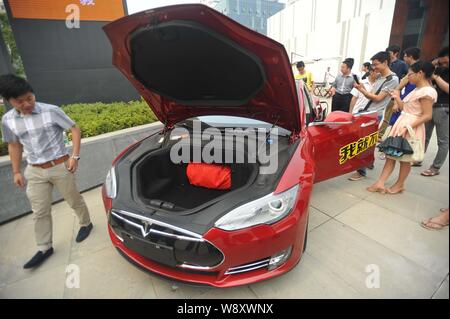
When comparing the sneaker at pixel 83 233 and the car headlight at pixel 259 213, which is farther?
the sneaker at pixel 83 233

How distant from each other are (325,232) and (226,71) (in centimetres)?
176

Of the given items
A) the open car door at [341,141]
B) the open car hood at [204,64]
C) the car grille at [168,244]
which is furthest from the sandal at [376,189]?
the car grille at [168,244]

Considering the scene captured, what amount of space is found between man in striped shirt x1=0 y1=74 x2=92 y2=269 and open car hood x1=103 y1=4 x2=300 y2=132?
2.45ft

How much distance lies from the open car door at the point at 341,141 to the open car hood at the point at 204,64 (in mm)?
494

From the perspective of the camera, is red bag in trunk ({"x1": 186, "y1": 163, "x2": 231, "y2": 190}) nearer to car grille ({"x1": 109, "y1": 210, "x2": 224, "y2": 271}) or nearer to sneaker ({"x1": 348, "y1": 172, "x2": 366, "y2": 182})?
car grille ({"x1": 109, "y1": 210, "x2": 224, "y2": 271})

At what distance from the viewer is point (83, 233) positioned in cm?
246

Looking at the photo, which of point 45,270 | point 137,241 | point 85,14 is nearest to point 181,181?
point 137,241

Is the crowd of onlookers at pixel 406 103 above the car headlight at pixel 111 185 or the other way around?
above

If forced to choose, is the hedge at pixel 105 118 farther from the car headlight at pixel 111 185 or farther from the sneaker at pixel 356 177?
the sneaker at pixel 356 177

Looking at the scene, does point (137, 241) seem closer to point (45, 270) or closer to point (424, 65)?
point (45, 270)

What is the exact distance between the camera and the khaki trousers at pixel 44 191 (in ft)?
6.85

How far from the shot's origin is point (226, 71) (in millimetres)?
1965

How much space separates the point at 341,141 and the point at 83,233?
2865 mm

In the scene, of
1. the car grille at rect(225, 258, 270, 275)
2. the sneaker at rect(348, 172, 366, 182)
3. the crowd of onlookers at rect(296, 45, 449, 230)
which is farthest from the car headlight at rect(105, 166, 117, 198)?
the sneaker at rect(348, 172, 366, 182)
